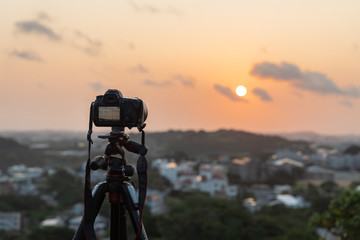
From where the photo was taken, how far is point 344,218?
178 inches

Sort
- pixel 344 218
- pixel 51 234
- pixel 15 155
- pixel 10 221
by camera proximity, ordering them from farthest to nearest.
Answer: pixel 15 155
pixel 10 221
pixel 51 234
pixel 344 218

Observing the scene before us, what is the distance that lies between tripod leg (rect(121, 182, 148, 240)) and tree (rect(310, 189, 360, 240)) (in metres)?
2.93

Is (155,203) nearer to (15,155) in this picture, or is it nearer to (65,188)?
(65,188)

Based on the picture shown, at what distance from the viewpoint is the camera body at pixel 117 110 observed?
1718 mm

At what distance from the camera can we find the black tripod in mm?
1764

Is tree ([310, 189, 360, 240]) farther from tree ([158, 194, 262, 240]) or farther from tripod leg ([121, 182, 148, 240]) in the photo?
tree ([158, 194, 262, 240])

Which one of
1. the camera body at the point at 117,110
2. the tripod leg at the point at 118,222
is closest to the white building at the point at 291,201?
the tripod leg at the point at 118,222

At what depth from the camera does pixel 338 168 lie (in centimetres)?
4959

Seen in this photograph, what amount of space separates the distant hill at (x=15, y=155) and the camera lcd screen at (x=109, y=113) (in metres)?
50.2

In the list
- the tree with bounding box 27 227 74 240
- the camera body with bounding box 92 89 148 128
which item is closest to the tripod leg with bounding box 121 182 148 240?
the camera body with bounding box 92 89 148 128

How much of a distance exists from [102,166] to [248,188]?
3443cm

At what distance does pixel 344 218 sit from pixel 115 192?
3.48m

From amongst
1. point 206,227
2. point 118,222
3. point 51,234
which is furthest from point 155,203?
point 118,222

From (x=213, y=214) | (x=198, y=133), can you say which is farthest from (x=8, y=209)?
(x=198, y=133)
